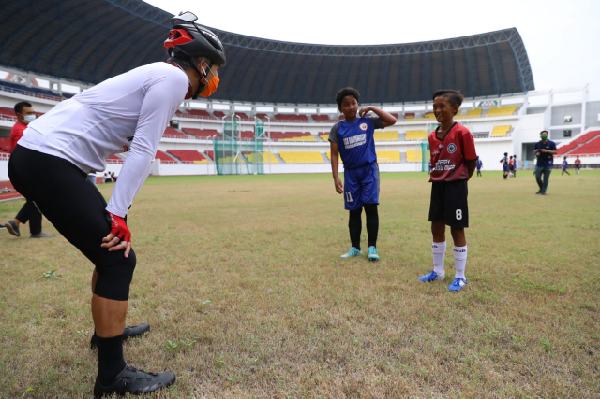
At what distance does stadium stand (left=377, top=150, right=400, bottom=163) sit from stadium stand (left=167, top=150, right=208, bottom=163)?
1049 inches

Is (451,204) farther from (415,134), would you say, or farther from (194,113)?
(415,134)

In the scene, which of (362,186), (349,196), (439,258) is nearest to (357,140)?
(362,186)

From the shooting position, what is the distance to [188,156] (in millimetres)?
51375

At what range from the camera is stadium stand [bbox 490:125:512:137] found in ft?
186

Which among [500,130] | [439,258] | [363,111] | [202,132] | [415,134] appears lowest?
[439,258]

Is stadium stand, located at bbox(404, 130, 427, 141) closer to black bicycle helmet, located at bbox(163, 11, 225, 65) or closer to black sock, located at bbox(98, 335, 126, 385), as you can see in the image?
black bicycle helmet, located at bbox(163, 11, 225, 65)

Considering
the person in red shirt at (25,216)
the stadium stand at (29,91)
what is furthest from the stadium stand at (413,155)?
the person in red shirt at (25,216)

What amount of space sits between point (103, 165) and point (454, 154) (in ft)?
10.9

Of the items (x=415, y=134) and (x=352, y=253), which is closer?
(x=352, y=253)

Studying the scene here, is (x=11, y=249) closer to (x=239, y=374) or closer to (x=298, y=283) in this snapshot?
(x=298, y=283)

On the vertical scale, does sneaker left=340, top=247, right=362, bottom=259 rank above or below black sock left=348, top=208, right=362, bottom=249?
below

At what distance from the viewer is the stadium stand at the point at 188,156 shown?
50.0 m

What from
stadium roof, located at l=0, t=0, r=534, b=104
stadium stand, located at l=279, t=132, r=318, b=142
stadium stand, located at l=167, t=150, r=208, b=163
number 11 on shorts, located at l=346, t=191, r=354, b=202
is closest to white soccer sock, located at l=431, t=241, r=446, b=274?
number 11 on shorts, located at l=346, t=191, r=354, b=202

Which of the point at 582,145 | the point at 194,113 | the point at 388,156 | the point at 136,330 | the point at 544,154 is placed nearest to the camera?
the point at 136,330
